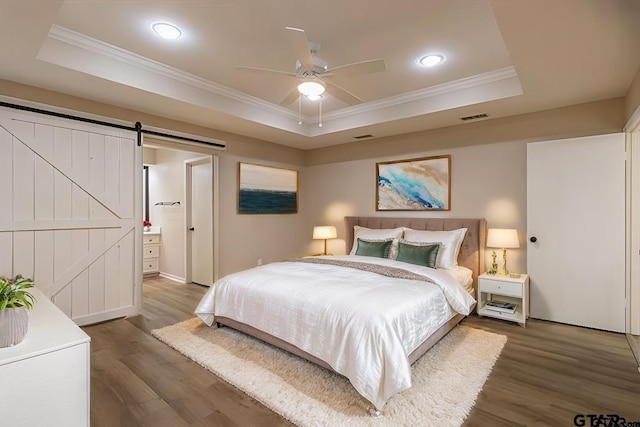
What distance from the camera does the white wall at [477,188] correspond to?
396 cm

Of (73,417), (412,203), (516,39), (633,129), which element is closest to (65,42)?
(73,417)

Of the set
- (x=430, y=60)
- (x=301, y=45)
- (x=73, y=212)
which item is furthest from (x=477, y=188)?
(x=73, y=212)

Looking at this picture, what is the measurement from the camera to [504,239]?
3684 mm

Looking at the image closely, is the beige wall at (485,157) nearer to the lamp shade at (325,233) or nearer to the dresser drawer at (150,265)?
the lamp shade at (325,233)

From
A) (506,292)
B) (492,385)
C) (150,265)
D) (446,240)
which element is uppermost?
(446,240)

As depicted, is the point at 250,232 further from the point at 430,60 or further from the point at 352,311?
the point at 430,60

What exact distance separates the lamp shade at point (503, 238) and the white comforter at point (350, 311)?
0.92 meters

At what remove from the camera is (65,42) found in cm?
267

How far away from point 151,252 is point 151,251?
20mm

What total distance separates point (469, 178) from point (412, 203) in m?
0.88

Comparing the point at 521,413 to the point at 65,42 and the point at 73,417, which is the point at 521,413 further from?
the point at 65,42

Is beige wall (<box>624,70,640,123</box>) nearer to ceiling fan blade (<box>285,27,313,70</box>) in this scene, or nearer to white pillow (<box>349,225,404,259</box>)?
white pillow (<box>349,225,404,259</box>)

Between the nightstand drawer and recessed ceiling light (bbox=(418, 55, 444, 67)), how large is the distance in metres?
2.48

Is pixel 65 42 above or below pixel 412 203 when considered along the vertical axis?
above
